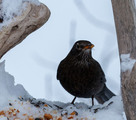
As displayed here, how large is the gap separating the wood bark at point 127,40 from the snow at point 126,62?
22mm

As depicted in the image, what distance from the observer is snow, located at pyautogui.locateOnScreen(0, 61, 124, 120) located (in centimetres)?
242

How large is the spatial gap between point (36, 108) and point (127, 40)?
1.06 m

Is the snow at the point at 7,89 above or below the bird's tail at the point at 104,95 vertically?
above

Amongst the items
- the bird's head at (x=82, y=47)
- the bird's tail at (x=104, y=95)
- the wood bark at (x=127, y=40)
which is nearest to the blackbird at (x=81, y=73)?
the bird's head at (x=82, y=47)

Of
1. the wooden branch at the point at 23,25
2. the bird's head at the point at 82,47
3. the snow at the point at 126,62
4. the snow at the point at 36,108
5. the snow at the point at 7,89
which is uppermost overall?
the wooden branch at the point at 23,25

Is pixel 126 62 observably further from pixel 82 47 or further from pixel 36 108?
pixel 36 108

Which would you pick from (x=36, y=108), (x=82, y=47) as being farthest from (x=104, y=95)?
(x=36, y=108)

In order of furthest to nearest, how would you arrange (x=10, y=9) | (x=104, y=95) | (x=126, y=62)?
(x=104, y=95)
(x=10, y=9)
(x=126, y=62)

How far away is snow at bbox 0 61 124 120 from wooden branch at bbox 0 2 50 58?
14.1 inches

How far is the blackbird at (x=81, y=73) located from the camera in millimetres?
2896

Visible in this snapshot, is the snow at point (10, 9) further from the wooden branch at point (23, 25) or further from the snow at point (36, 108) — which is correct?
the snow at point (36, 108)

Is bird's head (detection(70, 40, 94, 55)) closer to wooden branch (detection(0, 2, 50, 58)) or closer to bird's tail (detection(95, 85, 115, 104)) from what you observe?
wooden branch (detection(0, 2, 50, 58))

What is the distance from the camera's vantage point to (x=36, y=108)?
2580 mm

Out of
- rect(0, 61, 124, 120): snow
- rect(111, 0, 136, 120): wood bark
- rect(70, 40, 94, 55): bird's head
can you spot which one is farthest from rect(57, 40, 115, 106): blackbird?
rect(111, 0, 136, 120): wood bark
